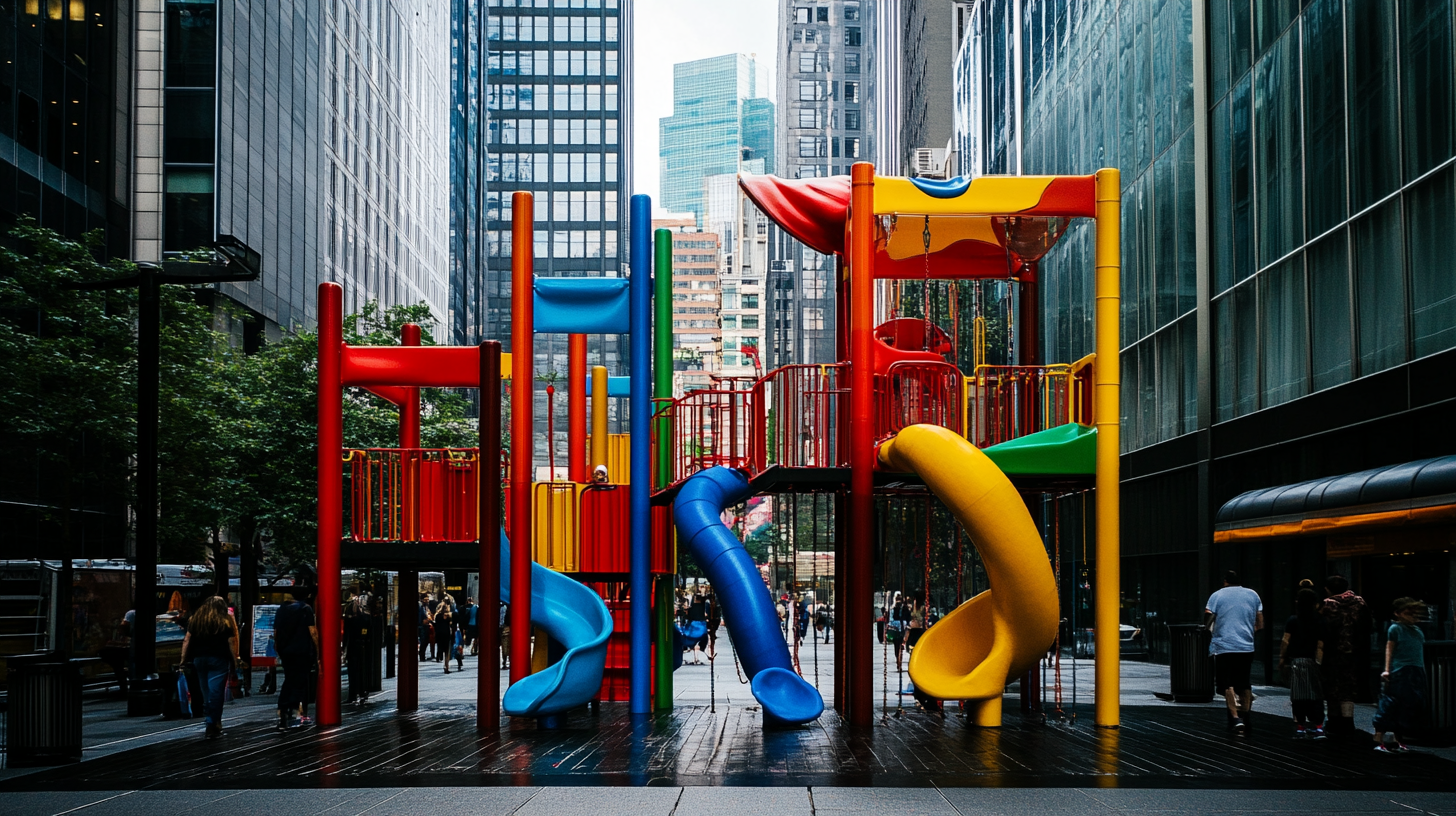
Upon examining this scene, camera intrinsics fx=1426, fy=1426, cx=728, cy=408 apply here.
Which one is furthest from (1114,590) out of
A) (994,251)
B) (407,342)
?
(407,342)

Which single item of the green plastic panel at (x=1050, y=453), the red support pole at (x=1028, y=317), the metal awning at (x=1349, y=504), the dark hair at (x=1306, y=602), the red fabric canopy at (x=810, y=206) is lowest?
the dark hair at (x=1306, y=602)

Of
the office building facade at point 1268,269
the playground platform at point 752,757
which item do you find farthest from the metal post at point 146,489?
the office building facade at point 1268,269

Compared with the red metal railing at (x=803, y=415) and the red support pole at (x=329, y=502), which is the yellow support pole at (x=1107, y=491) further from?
the red support pole at (x=329, y=502)

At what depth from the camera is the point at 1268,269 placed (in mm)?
23234

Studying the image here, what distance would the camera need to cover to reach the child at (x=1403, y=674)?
13.1 m

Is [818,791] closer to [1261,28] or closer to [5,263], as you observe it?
[1261,28]

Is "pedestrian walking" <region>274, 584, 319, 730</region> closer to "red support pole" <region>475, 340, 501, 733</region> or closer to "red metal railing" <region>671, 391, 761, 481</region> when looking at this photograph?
"red support pole" <region>475, 340, 501, 733</region>

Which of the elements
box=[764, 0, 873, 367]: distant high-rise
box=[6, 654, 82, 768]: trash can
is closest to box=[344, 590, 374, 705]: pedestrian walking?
box=[6, 654, 82, 768]: trash can

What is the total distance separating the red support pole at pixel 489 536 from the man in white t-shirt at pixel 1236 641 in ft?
25.2

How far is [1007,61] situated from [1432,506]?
1294 inches

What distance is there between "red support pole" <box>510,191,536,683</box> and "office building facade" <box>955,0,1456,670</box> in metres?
8.83

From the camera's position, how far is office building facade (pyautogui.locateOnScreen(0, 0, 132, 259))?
3412 cm

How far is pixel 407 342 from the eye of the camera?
65.9ft

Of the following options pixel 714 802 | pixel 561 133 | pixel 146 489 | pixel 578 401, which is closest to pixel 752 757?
pixel 714 802
